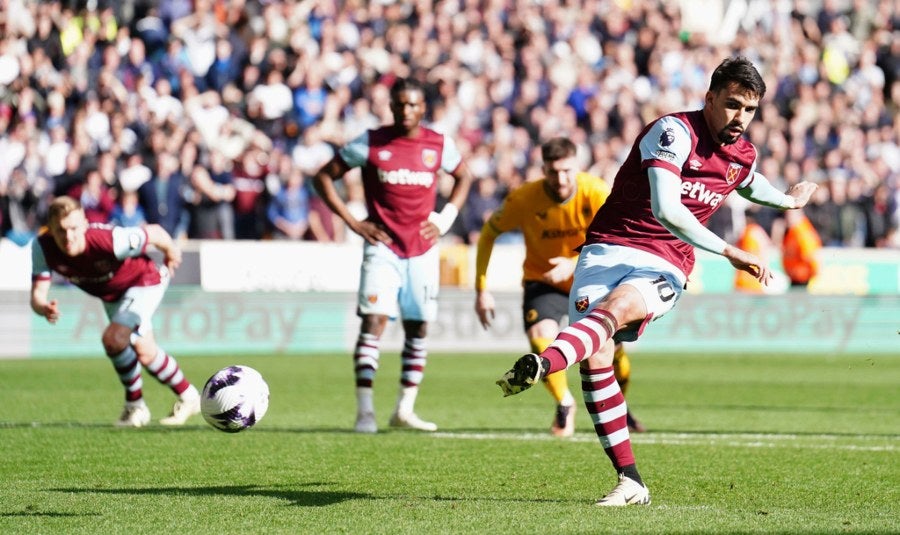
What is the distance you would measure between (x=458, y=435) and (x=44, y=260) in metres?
3.49

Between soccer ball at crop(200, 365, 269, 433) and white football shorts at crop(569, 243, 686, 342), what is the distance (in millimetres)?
1824

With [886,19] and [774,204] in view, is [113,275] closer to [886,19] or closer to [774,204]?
[774,204]

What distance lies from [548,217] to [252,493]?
4.25 metres

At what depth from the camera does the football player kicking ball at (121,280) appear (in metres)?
11.1

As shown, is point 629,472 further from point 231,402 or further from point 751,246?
point 751,246

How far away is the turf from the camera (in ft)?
22.4

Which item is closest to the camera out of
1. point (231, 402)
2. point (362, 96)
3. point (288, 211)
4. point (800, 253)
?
point (231, 402)

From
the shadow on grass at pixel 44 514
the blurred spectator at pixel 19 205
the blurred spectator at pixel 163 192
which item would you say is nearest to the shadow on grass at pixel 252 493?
the shadow on grass at pixel 44 514

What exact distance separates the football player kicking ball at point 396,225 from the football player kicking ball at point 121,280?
1479 mm

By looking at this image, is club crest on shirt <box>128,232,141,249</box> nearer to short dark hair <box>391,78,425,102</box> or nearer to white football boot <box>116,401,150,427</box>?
white football boot <box>116,401,150,427</box>

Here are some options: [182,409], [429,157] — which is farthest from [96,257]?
[429,157]

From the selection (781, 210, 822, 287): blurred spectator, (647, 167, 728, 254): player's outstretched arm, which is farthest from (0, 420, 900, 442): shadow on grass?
(781, 210, 822, 287): blurred spectator

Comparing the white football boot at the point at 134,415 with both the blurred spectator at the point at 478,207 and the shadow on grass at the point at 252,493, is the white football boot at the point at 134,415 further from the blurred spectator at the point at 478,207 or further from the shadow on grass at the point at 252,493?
the blurred spectator at the point at 478,207

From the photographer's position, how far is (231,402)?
26.0 feet
